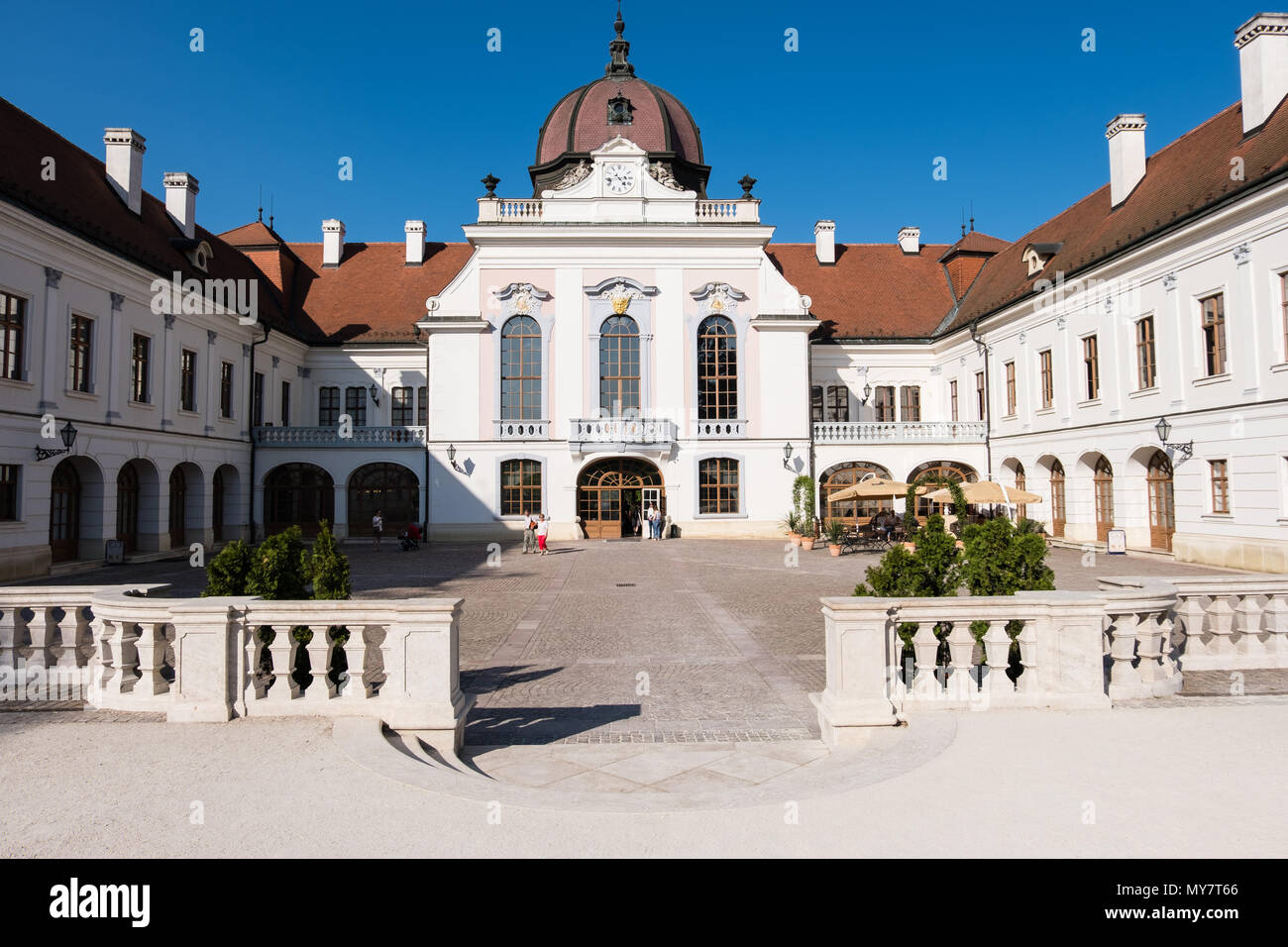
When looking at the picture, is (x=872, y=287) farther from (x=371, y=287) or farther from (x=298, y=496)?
(x=298, y=496)

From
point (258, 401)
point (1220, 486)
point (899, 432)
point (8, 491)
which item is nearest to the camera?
point (8, 491)

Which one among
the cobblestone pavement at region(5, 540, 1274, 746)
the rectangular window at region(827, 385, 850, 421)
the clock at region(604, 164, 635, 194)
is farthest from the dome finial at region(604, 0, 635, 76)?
the cobblestone pavement at region(5, 540, 1274, 746)

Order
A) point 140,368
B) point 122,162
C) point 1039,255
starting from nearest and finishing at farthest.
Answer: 1. point 140,368
2. point 122,162
3. point 1039,255

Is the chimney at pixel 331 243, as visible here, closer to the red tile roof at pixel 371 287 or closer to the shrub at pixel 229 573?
the red tile roof at pixel 371 287

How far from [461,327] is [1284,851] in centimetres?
2965

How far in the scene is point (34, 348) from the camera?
1898cm

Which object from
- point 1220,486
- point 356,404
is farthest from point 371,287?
point 1220,486

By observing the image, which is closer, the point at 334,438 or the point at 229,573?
the point at 229,573

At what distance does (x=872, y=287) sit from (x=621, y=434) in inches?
625

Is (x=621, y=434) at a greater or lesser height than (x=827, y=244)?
lesser

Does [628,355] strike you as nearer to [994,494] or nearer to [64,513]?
[994,494]

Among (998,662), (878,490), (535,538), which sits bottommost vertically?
(998,662)

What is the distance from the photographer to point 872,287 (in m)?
37.3

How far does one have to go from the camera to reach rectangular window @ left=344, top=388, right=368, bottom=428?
1369 inches
